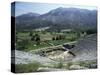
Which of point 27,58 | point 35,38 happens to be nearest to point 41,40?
point 35,38

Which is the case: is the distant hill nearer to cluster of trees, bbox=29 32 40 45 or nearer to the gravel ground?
cluster of trees, bbox=29 32 40 45

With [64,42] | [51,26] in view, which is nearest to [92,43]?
[64,42]

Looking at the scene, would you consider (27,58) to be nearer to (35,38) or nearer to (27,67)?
(27,67)

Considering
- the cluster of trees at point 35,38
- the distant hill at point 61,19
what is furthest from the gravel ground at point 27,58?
the distant hill at point 61,19

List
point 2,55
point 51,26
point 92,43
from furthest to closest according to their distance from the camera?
point 92,43, point 51,26, point 2,55

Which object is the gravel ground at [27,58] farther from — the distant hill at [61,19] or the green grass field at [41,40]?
the distant hill at [61,19]

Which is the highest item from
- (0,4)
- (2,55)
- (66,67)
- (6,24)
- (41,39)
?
(0,4)

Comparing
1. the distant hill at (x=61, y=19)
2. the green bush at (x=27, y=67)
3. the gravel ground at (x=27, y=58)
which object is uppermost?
the distant hill at (x=61, y=19)

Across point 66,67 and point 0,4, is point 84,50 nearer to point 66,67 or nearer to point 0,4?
point 66,67
